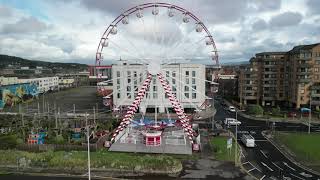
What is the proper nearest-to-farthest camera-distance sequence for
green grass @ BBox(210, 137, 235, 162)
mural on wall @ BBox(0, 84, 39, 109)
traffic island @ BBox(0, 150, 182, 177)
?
traffic island @ BBox(0, 150, 182, 177) < green grass @ BBox(210, 137, 235, 162) < mural on wall @ BBox(0, 84, 39, 109)

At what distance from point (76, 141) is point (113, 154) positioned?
468 cm

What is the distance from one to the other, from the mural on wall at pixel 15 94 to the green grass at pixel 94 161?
35.8m

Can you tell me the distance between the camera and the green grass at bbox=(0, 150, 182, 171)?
21.9 meters

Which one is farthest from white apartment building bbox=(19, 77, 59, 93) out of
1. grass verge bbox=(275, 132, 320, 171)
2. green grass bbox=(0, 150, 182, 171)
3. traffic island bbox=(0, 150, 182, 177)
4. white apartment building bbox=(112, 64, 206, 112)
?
grass verge bbox=(275, 132, 320, 171)

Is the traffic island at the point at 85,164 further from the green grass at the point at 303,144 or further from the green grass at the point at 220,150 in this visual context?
the green grass at the point at 303,144

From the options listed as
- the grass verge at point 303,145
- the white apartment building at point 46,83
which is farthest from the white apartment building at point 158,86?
the white apartment building at point 46,83

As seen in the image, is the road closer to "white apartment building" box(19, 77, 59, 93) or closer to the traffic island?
→ the traffic island

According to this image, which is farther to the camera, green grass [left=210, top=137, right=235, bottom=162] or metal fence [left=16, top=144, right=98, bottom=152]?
metal fence [left=16, top=144, right=98, bottom=152]

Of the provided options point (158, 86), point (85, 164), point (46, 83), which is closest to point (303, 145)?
point (85, 164)

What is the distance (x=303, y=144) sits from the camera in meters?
29.0

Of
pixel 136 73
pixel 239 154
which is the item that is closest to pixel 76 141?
pixel 239 154

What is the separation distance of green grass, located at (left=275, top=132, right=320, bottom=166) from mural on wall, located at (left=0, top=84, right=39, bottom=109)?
150ft

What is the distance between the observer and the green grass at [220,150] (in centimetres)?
2497

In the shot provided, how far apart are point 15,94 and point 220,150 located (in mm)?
48371
